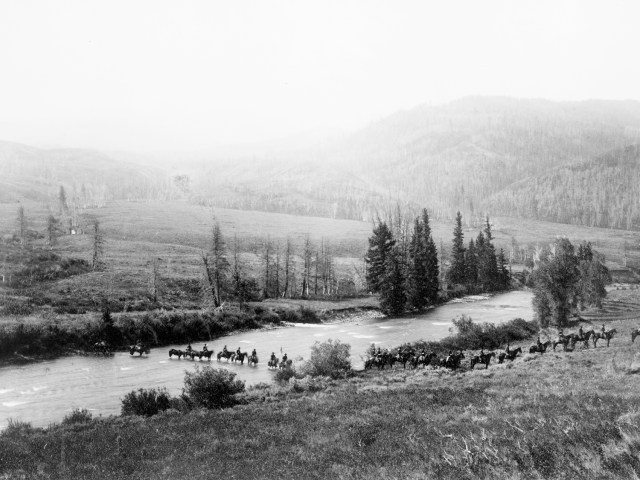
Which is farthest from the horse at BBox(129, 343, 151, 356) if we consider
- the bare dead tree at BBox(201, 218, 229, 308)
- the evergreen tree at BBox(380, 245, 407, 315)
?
the evergreen tree at BBox(380, 245, 407, 315)

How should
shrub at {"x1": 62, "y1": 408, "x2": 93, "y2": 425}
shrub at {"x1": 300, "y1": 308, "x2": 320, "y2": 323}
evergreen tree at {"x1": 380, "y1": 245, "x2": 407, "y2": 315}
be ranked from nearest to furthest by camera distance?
shrub at {"x1": 62, "y1": 408, "x2": 93, "y2": 425}
shrub at {"x1": 300, "y1": 308, "x2": 320, "y2": 323}
evergreen tree at {"x1": 380, "y1": 245, "x2": 407, "y2": 315}

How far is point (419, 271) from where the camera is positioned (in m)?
95.3

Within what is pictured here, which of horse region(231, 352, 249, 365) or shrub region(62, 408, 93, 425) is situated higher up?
shrub region(62, 408, 93, 425)

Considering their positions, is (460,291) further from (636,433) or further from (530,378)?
(636,433)

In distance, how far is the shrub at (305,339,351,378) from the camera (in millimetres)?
35000

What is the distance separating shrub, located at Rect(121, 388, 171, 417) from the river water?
3211mm

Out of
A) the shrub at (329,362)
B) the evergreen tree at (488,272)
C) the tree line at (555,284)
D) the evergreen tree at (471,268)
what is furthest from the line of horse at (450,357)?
the evergreen tree at (488,272)

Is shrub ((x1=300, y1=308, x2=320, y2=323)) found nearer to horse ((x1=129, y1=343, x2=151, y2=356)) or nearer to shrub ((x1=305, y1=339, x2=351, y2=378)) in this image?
horse ((x1=129, y1=343, x2=151, y2=356))

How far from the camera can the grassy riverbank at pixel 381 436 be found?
9812 mm

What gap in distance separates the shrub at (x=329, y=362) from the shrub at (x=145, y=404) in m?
12.2

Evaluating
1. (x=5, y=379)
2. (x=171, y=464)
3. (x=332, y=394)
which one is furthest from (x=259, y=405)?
(x=5, y=379)

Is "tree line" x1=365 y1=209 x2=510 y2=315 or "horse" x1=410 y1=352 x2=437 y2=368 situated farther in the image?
"tree line" x1=365 y1=209 x2=510 y2=315

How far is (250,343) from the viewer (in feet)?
185

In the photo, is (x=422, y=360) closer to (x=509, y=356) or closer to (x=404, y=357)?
(x=404, y=357)
